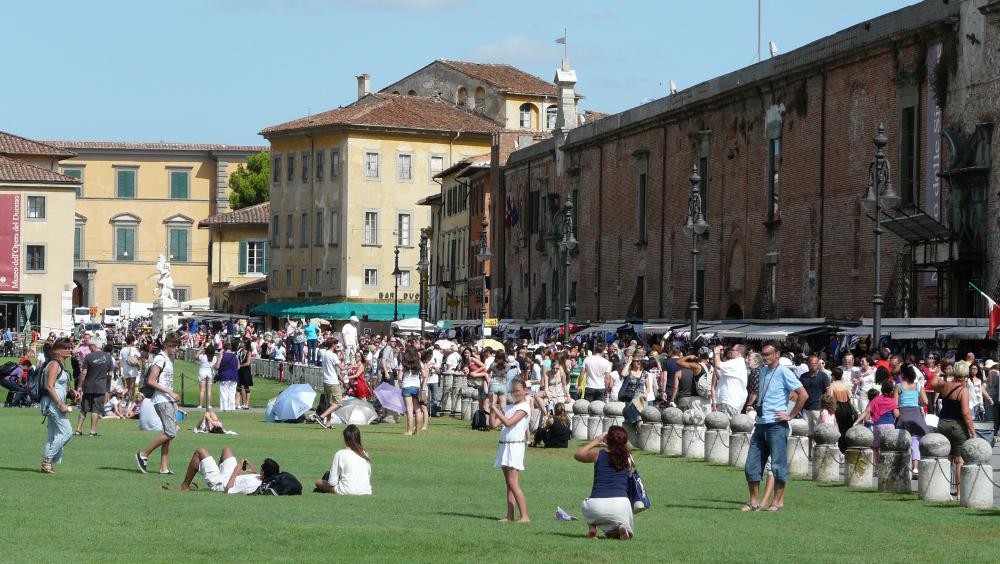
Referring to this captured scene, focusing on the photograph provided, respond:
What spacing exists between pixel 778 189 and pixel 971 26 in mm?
11658

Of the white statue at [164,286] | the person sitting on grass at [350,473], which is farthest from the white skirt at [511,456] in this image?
the white statue at [164,286]

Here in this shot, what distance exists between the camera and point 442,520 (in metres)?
16.9

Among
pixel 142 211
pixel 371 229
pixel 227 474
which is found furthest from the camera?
pixel 142 211

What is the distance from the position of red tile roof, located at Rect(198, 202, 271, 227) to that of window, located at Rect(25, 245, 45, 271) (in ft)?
78.9

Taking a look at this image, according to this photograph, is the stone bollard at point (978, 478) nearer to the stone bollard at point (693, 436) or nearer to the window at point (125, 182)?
the stone bollard at point (693, 436)

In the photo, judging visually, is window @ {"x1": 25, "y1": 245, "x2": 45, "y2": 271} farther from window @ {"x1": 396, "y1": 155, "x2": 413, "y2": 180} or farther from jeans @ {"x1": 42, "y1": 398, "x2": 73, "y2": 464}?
jeans @ {"x1": 42, "y1": 398, "x2": 73, "y2": 464}

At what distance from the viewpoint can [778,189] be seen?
169 feet

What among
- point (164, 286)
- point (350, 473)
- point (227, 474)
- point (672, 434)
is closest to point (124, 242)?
point (164, 286)

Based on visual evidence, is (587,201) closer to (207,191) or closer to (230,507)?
(230,507)

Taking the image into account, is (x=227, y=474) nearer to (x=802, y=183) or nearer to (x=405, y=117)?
(x=802, y=183)

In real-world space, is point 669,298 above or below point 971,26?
below

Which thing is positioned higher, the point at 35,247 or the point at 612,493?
the point at 35,247

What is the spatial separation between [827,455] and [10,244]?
77.1 m

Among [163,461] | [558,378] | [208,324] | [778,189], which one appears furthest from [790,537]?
[208,324]
